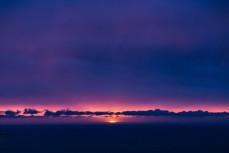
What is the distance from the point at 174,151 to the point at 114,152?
18.4 metres

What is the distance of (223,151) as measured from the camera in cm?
10688

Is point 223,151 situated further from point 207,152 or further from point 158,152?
point 158,152

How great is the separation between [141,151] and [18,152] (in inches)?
1485

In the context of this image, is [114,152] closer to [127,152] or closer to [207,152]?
[127,152]

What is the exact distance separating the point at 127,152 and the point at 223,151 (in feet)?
93.8

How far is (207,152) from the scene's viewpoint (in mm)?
106062

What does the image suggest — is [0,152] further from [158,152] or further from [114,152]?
[158,152]

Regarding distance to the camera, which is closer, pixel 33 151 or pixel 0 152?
pixel 0 152

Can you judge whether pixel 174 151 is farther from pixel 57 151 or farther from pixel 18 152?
pixel 18 152

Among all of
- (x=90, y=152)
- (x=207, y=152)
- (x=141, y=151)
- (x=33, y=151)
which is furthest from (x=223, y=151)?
(x=33, y=151)

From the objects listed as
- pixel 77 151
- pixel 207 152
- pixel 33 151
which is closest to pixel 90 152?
pixel 77 151

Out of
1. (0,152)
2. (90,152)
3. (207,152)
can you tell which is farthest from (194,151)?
(0,152)

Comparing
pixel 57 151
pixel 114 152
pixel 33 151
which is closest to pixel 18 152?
pixel 33 151

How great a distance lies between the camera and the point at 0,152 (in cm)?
10512
